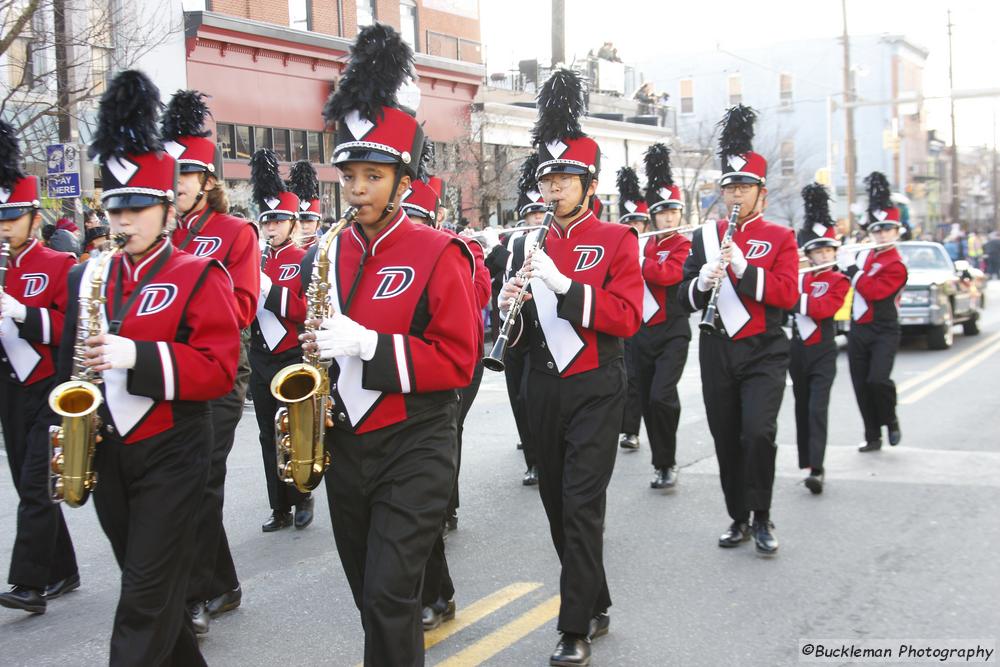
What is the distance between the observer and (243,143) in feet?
77.5

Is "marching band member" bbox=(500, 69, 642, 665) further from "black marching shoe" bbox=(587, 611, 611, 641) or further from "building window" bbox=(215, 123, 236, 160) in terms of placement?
"building window" bbox=(215, 123, 236, 160)

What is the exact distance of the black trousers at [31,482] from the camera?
18.4 ft

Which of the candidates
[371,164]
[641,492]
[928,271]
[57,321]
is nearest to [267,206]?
[57,321]

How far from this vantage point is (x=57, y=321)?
5.71m

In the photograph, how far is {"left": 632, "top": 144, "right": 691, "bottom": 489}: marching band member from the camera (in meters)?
8.40

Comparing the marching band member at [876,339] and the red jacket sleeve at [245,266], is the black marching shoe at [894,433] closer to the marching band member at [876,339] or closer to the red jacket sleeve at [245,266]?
the marching band member at [876,339]

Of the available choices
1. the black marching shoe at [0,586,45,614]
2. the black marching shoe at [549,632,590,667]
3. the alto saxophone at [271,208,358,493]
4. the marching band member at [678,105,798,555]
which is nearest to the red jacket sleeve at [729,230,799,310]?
the marching band member at [678,105,798,555]

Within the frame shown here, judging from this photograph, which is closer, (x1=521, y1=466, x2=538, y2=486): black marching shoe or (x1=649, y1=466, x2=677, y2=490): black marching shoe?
(x1=649, y1=466, x2=677, y2=490): black marching shoe

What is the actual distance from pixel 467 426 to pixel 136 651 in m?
7.58

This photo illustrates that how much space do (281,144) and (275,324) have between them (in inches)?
724

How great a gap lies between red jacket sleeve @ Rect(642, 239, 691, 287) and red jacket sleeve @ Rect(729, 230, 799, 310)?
2256mm

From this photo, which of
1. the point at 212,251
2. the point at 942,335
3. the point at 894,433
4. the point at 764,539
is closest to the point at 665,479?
the point at 764,539

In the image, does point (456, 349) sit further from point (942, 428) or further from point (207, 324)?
point (942, 428)

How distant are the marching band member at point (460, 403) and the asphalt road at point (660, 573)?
0.38ft
